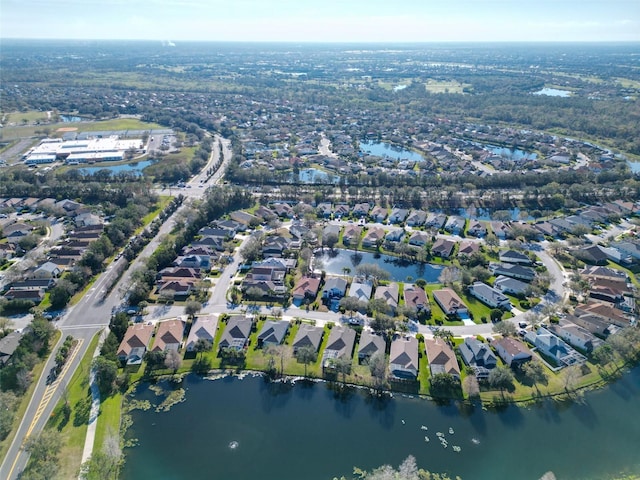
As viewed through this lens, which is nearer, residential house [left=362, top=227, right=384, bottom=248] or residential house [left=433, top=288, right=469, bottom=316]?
residential house [left=433, top=288, right=469, bottom=316]

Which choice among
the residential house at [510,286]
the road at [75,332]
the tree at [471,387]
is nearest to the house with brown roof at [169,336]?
the road at [75,332]

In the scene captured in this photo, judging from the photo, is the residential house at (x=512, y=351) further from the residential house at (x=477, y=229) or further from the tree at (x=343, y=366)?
the residential house at (x=477, y=229)

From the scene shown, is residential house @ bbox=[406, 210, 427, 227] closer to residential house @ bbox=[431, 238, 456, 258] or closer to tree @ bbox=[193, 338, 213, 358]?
residential house @ bbox=[431, 238, 456, 258]

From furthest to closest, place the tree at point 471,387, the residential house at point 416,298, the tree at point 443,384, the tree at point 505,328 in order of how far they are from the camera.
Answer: the residential house at point 416,298
the tree at point 505,328
the tree at point 443,384
the tree at point 471,387

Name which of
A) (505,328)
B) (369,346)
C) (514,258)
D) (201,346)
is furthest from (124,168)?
(505,328)

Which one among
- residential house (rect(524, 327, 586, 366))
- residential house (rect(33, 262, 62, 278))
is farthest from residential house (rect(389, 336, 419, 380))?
residential house (rect(33, 262, 62, 278))

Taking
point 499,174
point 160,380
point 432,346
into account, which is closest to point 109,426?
point 160,380

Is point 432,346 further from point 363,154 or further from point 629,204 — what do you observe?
point 363,154
